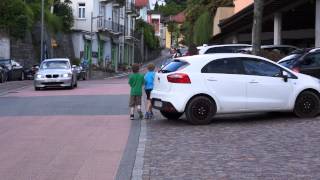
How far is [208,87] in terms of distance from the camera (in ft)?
47.0

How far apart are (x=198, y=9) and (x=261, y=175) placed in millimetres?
54471

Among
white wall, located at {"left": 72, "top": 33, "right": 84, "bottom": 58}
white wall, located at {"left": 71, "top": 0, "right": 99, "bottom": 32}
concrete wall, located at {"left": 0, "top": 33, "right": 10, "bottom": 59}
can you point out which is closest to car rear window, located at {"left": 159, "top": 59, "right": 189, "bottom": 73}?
concrete wall, located at {"left": 0, "top": 33, "right": 10, "bottom": 59}

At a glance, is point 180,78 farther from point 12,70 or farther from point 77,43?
point 77,43

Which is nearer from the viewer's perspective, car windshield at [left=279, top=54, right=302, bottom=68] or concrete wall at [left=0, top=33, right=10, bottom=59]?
car windshield at [left=279, top=54, right=302, bottom=68]

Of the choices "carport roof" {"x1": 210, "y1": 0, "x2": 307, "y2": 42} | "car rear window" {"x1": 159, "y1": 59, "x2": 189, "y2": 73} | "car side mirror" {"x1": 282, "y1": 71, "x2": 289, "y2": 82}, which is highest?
"carport roof" {"x1": 210, "y1": 0, "x2": 307, "y2": 42}

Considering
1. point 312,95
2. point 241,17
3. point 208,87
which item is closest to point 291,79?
point 312,95

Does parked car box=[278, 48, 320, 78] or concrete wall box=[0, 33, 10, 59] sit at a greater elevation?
concrete wall box=[0, 33, 10, 59]

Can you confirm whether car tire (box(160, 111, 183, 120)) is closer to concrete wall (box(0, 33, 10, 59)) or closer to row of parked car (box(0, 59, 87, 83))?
row of parked car (box(0, 59, 87, 83))

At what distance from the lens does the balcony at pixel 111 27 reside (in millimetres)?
71750

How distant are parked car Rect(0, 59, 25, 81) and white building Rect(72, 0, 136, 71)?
2144 cm

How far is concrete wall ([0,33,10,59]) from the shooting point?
46.5 metres


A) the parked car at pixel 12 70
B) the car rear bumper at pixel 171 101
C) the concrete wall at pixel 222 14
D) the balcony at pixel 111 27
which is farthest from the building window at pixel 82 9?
the car rear bumper at pixel 171 101

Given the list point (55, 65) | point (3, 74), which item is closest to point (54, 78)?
point (55, 65)

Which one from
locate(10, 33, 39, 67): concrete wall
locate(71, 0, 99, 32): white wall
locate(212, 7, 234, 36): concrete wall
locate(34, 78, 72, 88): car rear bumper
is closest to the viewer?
locate(34, 78, 72, 88): car rear bumper
